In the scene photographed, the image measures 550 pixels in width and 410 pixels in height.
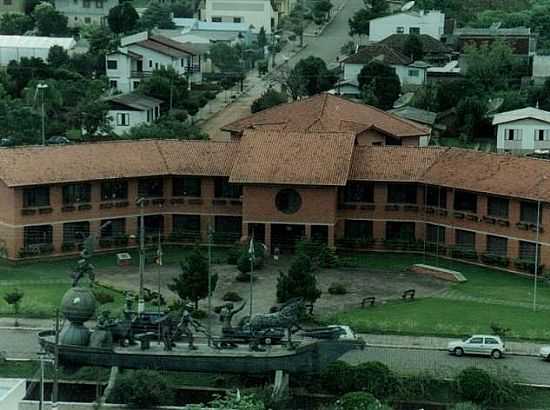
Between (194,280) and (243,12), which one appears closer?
(194,280)

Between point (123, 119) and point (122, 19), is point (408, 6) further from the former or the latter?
point (123, 119)

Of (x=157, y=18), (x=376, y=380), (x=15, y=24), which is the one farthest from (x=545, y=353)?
(x=15, y=24)

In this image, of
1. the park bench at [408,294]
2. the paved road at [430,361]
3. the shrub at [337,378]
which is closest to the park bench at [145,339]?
the paved road at [430,361]

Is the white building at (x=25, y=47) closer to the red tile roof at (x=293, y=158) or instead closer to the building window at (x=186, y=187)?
the building window at (x=186, y=187)

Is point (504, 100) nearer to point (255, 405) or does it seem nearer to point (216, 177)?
point (216, 177)

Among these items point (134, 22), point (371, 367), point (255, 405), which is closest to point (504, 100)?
point (134, 22)
